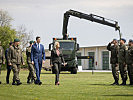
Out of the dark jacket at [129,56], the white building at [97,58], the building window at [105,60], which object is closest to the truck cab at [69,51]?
the dark jacket at [129,56]

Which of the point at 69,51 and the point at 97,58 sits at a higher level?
the point at 97,58

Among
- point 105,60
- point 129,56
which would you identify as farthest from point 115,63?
point 105,60

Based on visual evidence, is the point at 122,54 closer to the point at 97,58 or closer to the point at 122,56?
the point at 122,56

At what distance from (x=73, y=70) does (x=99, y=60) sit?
4557 centimetres

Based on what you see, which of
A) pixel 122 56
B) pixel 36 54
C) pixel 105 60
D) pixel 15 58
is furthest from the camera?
pixel 105 60

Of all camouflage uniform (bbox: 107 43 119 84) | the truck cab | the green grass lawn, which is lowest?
the green grass lawn

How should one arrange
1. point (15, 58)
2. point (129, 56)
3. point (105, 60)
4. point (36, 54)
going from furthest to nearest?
point (105, 60)
point (36, 54)
point (15, 58)
point (129, 56)

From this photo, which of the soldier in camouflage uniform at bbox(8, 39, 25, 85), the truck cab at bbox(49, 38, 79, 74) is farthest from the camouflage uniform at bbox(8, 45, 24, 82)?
the truck cab at bbox(49, 38, 79, 74)

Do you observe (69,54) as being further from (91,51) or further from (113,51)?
(91,51)

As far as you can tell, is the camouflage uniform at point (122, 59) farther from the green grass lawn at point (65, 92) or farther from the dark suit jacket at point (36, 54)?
the dark suit jacket at point (36, 54)

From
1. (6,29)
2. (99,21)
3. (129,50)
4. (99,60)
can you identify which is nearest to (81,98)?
(129,50)

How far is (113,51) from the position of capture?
56.9 feet

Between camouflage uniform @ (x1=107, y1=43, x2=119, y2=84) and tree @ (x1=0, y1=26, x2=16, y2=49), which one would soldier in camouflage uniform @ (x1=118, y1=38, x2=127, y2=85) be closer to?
camouflage uniform @ (x1=107, y1=43, x2=119, y2=84)

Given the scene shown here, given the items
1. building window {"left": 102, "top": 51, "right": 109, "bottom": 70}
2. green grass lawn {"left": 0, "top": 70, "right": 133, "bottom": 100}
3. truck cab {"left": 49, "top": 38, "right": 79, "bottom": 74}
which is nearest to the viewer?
green grass lawn {"left": 0, "top": 70, "right": 133, "bottom": 100}
